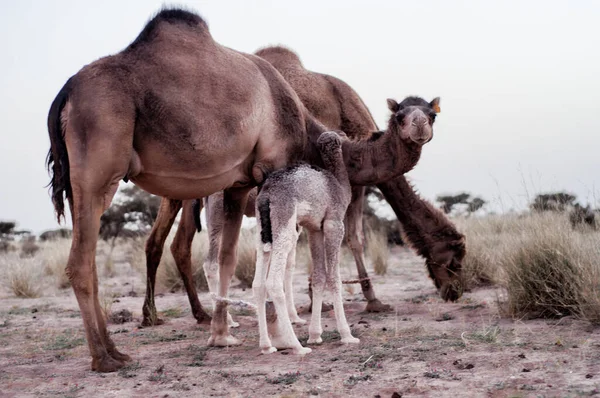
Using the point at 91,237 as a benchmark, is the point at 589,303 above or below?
below

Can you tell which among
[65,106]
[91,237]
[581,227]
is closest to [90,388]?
[91,237]

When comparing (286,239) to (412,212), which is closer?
(286,239)

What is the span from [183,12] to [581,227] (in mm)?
7039

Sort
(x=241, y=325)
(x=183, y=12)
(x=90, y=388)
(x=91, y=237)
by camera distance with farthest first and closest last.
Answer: (x=241, y=325), (x=183, y=12), (x=91, y=237), (x=90, y=388)

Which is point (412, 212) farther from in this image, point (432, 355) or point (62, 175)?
point (62, 175)

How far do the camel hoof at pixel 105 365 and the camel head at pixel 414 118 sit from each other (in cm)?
354

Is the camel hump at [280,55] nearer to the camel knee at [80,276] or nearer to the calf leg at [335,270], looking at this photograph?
the calf leg at [335,270]

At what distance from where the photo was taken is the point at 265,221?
6723 millimetres

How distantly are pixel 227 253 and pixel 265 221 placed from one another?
994 mm

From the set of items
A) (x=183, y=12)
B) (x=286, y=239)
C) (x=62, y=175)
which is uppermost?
(x=183, y=12)

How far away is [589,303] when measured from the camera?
7.09 m

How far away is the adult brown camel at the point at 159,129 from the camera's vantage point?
240 inches

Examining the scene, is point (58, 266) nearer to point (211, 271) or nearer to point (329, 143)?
point (211, 271)

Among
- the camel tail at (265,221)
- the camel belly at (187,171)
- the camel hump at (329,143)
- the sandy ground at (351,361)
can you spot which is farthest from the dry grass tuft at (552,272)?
the camel belly at (187,171)
